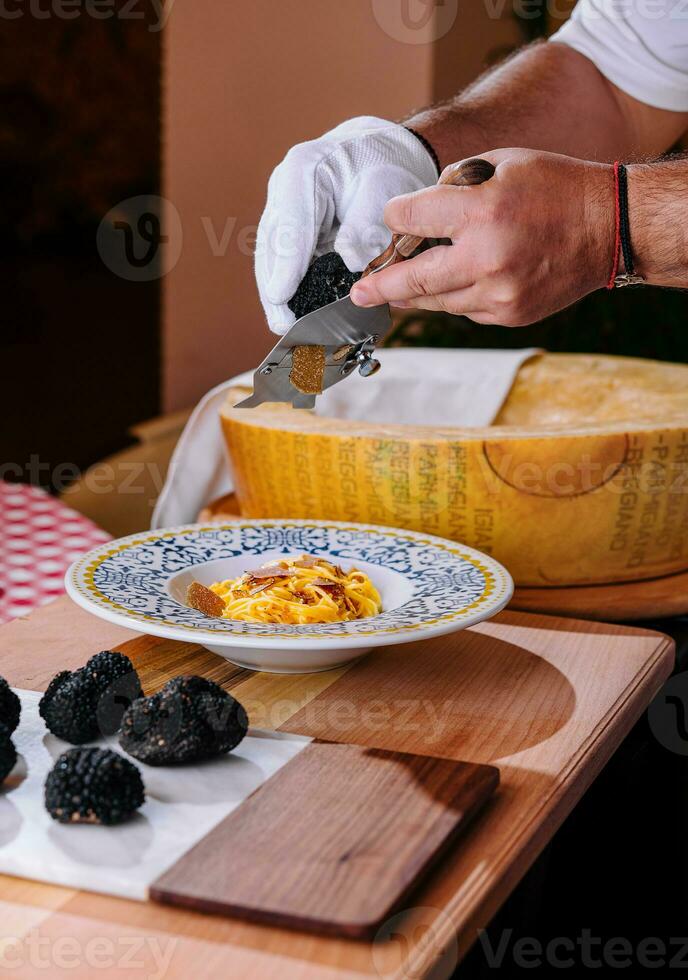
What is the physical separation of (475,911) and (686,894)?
67 centimetres

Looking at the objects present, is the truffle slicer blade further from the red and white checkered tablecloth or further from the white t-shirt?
the white t-shirt

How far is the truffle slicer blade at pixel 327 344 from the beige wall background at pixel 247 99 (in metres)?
1.56

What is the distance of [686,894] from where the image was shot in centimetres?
116

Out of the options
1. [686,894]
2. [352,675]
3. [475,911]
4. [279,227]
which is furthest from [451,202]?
[686,894]

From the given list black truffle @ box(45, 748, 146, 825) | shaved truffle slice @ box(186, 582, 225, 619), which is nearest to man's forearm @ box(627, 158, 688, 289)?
shaved truffle slice @ box(186, 582, 225, 619)

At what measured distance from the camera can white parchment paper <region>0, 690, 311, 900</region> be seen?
1.92ft

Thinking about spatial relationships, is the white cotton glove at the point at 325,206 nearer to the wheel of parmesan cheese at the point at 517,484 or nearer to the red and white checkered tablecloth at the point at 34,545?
the wheel of parmesan cheese at the point at 517,484

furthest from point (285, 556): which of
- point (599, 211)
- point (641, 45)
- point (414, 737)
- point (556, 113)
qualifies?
point (641, 45)

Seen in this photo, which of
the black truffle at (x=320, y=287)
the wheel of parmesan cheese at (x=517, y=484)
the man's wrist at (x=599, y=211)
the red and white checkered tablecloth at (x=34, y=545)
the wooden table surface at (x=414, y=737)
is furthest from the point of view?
the red and white checkered tablecloth at (x=34, y=545)

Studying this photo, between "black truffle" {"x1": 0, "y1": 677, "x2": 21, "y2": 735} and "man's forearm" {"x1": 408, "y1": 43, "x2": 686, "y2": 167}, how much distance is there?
0.80 meters

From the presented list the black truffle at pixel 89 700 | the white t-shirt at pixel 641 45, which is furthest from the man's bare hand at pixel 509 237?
the white t-shirt at pixel 641 45

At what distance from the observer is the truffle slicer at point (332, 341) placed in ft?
3.04

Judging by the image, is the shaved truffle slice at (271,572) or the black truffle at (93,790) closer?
the black truffle at (93,790)

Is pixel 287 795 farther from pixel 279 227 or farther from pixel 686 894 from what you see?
pixel 686 894
